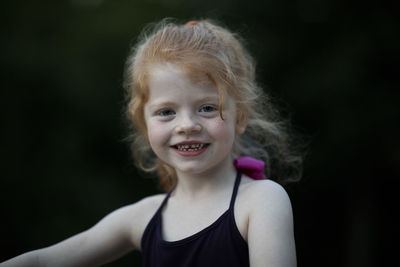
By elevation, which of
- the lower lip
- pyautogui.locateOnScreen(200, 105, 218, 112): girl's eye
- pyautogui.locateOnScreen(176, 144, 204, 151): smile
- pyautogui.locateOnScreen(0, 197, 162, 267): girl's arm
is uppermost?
pyautogui.locateOnScreen(200, 105, 218, 112): girl's eye

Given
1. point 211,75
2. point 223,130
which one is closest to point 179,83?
point 211,75

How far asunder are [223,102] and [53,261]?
3.22 feet

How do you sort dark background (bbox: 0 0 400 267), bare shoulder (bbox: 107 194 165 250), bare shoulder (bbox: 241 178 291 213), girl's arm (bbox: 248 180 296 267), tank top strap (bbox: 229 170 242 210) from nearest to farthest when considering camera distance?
1. girl's arm (bbox: 248 180 296 267)
2. bare shoulder (bbox: 241 178 291 213)
3. tank top strap (bbox: 229 170 242 210)
4. bare shoulder (bbox: 107 194 165 250)
5. dark background (bbox: 0 0 400 267)

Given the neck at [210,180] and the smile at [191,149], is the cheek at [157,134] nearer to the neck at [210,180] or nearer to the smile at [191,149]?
the smile at [191,149]

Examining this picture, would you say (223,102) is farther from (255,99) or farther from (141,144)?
(141,144)

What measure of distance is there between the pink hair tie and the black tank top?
0.47 feet

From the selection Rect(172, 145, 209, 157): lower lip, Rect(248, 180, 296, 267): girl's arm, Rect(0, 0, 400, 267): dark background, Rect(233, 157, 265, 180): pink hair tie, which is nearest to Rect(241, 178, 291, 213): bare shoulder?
Rect(248, 180, 296, 267): girl's arm

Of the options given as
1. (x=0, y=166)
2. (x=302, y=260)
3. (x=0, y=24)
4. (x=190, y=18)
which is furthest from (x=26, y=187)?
(x=302, y=260)

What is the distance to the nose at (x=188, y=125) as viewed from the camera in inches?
70.0

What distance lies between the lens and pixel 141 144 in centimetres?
247

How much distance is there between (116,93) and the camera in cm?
427

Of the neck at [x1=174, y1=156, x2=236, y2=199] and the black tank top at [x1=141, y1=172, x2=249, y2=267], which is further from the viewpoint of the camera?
the neck at [x1=174, y1=156, x2=236, y2=199]

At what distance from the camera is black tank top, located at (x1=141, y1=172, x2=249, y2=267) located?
171cm

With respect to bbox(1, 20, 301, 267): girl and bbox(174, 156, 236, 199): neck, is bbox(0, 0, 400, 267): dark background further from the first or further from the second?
bbox(174, 156, 236, 199): neck
